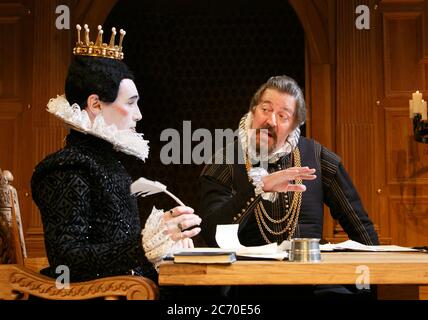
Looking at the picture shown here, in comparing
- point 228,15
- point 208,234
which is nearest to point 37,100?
point 228,15

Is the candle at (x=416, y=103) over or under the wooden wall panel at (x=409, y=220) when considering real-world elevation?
over

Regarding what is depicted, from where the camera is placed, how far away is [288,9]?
241 inches

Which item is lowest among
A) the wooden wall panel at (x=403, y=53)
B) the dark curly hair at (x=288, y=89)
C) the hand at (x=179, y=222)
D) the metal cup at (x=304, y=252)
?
the metal cup at (x=304, y=252)

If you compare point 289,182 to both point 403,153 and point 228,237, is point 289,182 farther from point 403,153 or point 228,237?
point 403,153

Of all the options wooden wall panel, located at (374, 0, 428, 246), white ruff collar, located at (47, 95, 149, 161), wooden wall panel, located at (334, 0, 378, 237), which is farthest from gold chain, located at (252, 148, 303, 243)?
wooden wall panel, located at (374, 0, 428, 246)

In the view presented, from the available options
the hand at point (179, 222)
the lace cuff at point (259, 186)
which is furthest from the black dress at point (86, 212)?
the lace cuff at point (259, 186)

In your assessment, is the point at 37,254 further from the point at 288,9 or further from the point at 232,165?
the point at 288,9

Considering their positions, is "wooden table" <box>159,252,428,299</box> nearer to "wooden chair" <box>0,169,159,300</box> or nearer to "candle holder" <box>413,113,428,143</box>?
"wooden chair" <box>0,169,159,300</box>

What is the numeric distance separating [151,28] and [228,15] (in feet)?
2.32

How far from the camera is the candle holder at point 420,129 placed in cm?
470

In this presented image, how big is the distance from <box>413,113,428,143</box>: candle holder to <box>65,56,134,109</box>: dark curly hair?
Answer: 118 inches

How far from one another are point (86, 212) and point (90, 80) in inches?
18.0

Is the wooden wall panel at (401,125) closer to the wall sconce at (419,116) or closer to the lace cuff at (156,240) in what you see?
the wall sconce at (419,116)

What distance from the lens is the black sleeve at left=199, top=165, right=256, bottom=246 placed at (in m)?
2.62
